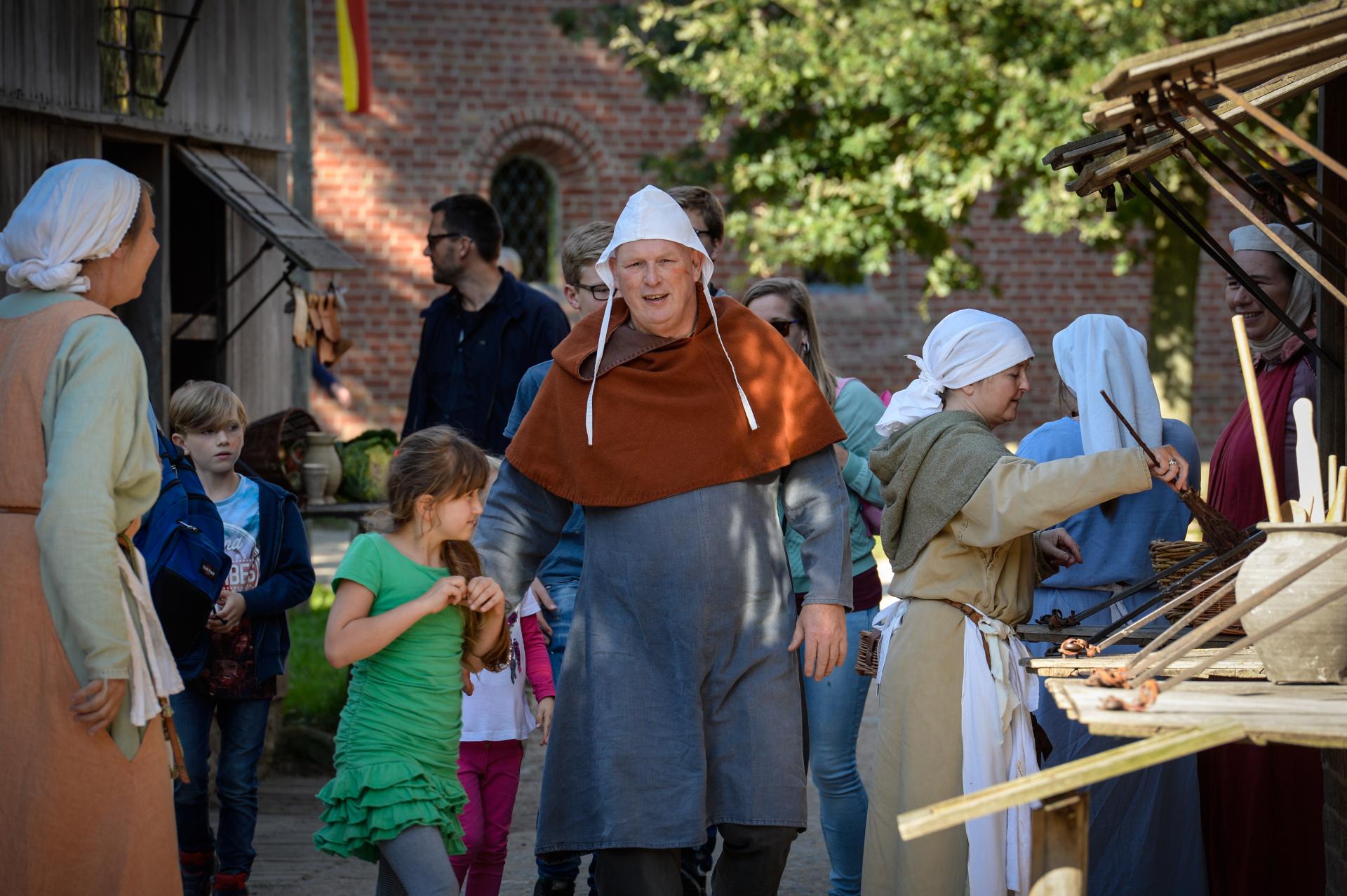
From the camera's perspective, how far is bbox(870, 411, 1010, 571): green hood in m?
3.52

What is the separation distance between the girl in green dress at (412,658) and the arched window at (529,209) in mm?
11781

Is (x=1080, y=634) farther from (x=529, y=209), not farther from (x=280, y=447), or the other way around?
(x=529, y=209)

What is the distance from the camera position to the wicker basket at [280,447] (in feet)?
22.3

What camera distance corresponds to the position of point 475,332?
570 cm

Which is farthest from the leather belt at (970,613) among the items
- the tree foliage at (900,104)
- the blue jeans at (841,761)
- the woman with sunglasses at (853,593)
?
the tree foliage at (900,104)

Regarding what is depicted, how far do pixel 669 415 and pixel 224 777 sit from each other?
2.02 meters

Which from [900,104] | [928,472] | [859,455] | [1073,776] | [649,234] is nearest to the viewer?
[1073,776]

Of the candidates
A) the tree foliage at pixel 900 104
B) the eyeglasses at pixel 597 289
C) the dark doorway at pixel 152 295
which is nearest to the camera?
the eyeglasses at pixel 597 289

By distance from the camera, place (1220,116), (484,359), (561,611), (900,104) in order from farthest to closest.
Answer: (900,104) → (484,359) → (561,611) → (1220,116)

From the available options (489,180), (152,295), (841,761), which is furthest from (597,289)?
(489,180)

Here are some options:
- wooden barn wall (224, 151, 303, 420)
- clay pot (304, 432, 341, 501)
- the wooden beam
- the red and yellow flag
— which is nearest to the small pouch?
the wooden beam

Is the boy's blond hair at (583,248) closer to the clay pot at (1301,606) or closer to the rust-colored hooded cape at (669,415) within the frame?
the rust-colored hooded cape at (669,415)

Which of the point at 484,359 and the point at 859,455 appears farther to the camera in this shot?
the point at 484,359

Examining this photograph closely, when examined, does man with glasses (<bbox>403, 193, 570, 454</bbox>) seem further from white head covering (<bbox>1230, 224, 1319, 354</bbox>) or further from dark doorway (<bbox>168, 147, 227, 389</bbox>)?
dark doorway (<bbox>168, 147, 227, 389</bbox>)
